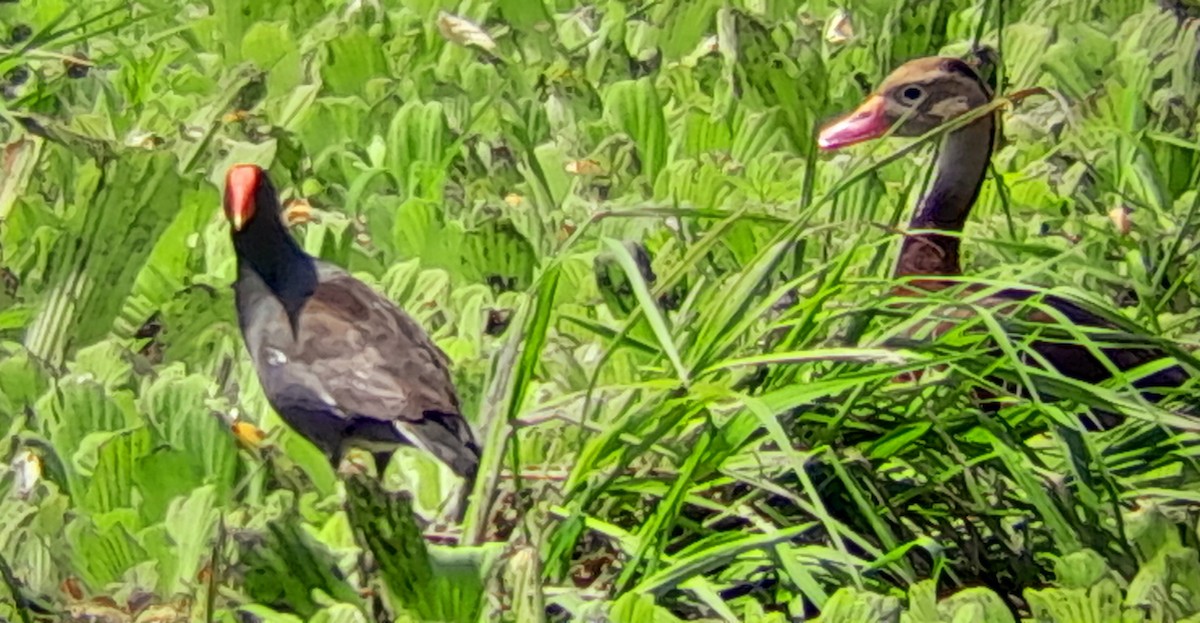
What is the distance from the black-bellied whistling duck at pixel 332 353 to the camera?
2918mm

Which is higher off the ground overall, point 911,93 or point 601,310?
point 911,93

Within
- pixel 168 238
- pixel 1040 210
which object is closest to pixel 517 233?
pixel 168 238

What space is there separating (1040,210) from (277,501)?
1.62 metres

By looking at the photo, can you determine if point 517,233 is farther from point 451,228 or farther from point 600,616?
point 600,616

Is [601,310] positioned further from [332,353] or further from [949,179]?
[949,179]

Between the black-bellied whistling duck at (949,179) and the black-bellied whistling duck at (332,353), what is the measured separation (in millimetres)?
646

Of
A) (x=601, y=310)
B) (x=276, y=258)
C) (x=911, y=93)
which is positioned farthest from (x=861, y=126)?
(x=276, y=258)

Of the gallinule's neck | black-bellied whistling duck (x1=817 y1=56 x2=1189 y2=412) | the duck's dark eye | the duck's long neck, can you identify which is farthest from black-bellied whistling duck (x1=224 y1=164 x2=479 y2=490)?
the duck's dark eye

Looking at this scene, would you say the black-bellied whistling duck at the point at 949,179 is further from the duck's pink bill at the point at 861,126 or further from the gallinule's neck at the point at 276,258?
the gallinule's neck at the point at 276,258

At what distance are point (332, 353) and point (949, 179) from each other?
1043mm

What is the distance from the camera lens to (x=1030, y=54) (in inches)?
179

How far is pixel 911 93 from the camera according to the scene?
3738 mm

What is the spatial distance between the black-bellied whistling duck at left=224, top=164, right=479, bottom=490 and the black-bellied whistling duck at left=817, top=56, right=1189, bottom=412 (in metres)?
0.65

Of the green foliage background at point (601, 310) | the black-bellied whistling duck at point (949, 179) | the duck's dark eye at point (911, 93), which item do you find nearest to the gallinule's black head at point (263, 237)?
the green foliage background at point (601, 310)
